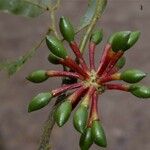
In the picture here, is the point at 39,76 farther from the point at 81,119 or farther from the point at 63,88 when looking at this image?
the point at 81,119

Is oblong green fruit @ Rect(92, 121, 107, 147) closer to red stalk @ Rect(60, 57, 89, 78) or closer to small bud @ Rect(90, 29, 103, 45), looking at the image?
red stalk @ Rect(60, 57, 89, 78)

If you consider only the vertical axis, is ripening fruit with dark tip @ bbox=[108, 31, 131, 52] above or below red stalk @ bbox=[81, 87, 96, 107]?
above

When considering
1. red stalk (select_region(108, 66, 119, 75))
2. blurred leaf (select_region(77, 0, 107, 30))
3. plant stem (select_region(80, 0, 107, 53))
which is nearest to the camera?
red stalk (select_region(108, 66, 119, 75))

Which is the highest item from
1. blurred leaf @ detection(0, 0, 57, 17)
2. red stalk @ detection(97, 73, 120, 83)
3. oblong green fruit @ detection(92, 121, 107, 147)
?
blurred leaf @ detection(0, 0, 57, 17)

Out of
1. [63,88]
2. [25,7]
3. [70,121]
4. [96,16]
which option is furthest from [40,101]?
[70,121]

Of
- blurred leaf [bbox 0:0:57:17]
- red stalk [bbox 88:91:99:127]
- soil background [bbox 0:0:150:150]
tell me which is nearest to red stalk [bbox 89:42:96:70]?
red stalk [bbox 88:91:99:127]

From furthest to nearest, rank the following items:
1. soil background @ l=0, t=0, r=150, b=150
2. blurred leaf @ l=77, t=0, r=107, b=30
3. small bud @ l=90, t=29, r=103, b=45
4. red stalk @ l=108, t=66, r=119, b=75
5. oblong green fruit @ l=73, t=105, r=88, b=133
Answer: soil background @ l=0, t=0, r=150, b=150, blurred leaf @ l=77, t=0, r=107, b=30, small bud @ l=90, t=29, r=103, b=45, red stalk @ l=108, t=66, r=119, b=75, oblong green fruit @ l=73, t=105, r=88, b=133

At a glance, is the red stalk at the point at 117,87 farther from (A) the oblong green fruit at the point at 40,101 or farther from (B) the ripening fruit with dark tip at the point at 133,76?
(A) the oblong green fruit at the point at 40,101

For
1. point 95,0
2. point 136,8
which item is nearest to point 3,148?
point 136,8

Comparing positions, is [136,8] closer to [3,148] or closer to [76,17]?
[76,17]

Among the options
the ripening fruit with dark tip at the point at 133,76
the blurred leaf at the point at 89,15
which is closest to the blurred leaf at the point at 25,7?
the blurred leaf at the point at 89,15
